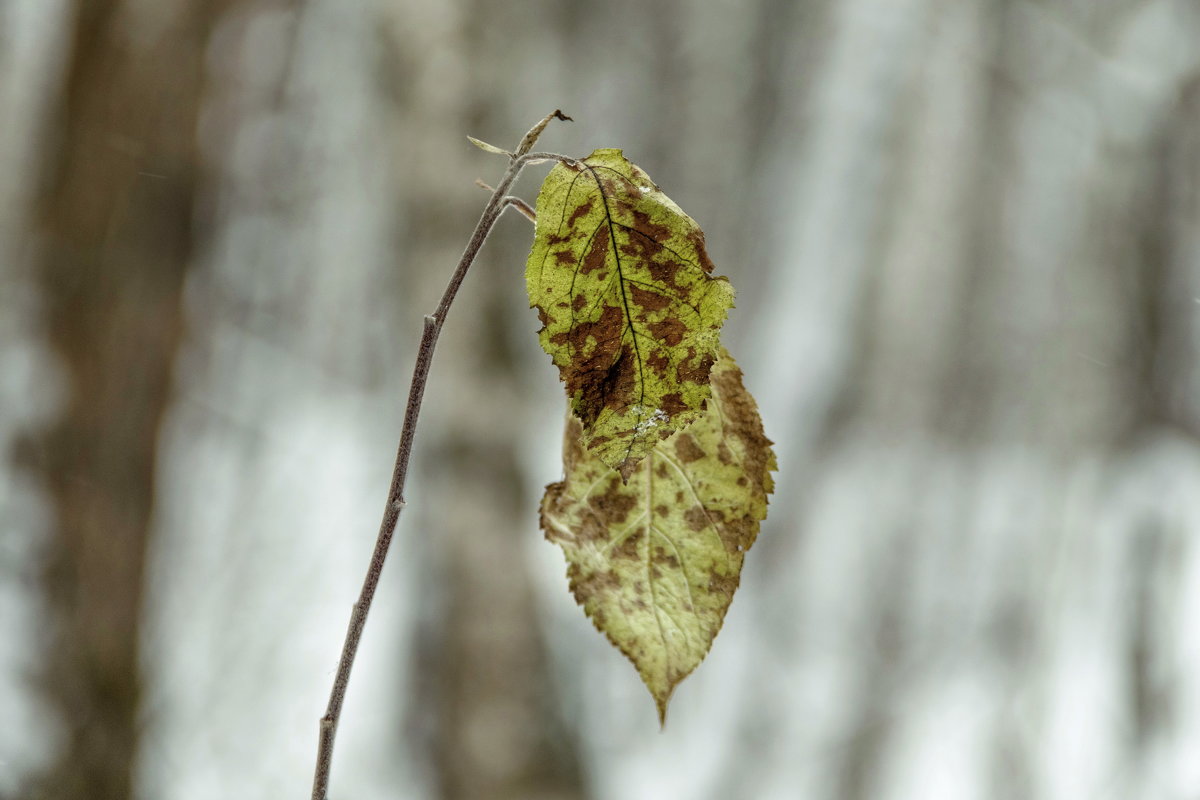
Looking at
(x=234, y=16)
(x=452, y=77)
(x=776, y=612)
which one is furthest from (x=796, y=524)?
(x=234, y=16)

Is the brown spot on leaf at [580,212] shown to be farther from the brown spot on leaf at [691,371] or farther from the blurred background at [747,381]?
the blurred background at [747,381]

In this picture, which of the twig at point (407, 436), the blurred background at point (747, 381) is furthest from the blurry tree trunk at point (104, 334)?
the twig at point (407, 436)

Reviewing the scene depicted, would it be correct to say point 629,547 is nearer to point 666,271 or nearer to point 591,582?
point 591,582

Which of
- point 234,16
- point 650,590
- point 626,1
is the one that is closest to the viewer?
point 650,590

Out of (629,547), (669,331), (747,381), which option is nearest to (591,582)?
(629,547)

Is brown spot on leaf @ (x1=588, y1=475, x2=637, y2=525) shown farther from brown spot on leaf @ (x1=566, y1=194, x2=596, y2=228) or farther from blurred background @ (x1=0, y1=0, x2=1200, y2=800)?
blurred background @ (x1=0, y1=0, x2=1200, y2=800)

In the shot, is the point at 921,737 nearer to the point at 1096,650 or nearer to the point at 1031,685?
the point at 1031,685
